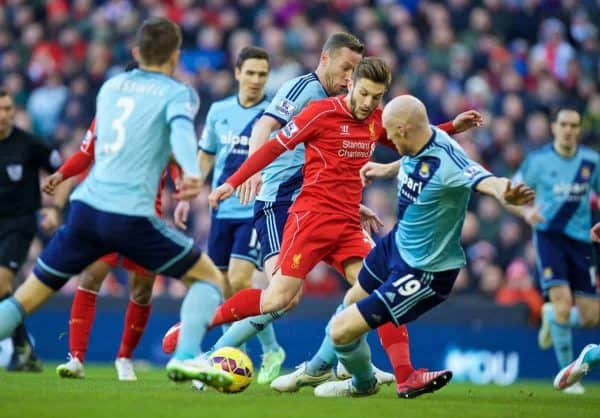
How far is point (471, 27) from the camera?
20125mm

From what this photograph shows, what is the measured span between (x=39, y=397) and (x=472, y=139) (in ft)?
35.2

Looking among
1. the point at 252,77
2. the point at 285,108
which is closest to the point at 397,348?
the point at 285,108

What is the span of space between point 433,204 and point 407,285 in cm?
57

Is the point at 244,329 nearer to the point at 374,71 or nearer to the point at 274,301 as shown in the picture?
the point at 274,301

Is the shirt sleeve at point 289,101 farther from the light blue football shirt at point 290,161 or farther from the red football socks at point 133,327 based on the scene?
the red football socks at point 133,327

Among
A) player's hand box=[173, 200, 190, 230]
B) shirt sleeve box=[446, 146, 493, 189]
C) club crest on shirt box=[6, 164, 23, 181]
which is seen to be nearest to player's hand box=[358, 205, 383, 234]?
shirt sleeve box=[446, 146, 493, 189]

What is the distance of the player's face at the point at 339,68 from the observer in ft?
32.2

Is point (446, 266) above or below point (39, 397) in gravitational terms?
above

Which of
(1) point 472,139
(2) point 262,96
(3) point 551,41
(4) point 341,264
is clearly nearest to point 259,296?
(4) point 341,264

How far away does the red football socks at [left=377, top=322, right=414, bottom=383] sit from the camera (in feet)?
29.2

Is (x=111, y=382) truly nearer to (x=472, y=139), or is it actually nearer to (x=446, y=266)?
(x=446, y=266)

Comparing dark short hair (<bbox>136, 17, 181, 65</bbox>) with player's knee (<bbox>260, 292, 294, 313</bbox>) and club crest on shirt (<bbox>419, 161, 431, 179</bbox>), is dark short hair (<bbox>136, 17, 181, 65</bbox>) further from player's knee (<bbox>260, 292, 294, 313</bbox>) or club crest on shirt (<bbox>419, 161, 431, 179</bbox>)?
player's knee (<bbox>260, 292, 294, 313</bbox>)

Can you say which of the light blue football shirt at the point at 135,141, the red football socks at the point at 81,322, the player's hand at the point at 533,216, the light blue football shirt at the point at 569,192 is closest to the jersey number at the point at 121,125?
the light blue football shirt at the point at 135,141

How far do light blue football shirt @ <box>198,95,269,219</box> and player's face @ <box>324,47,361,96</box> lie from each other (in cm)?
199
